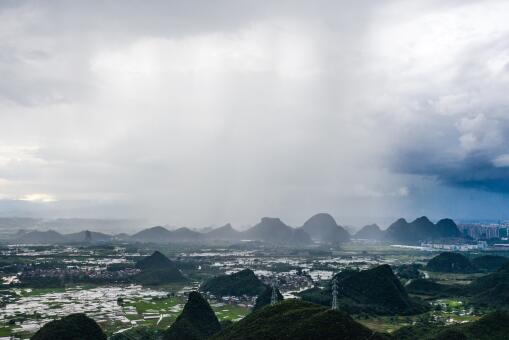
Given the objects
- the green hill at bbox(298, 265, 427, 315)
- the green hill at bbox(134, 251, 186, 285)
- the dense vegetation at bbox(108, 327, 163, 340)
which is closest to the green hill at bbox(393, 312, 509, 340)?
the green hill at bbox(298, 265, 427, 315)

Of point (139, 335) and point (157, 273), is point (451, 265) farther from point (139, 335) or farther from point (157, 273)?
point (139, 335)

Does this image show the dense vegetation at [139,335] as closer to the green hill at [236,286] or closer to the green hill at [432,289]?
the green hill at [236,286]

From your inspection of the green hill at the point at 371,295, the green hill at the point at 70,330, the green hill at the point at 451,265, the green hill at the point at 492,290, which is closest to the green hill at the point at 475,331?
the green hill at the point at 371,295

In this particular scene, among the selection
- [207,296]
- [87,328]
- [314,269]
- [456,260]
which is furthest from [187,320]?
[456,260]

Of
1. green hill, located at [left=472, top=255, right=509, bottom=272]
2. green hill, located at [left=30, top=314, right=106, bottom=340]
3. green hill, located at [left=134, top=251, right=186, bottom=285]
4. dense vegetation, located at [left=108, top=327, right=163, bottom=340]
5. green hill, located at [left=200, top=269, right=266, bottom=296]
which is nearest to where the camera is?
green hill, located at [left=30, top=314, right=106, bottom=340]

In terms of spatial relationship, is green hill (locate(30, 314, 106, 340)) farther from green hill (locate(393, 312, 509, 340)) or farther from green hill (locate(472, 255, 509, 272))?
green hill (locate(472, 255, 509, 272))
